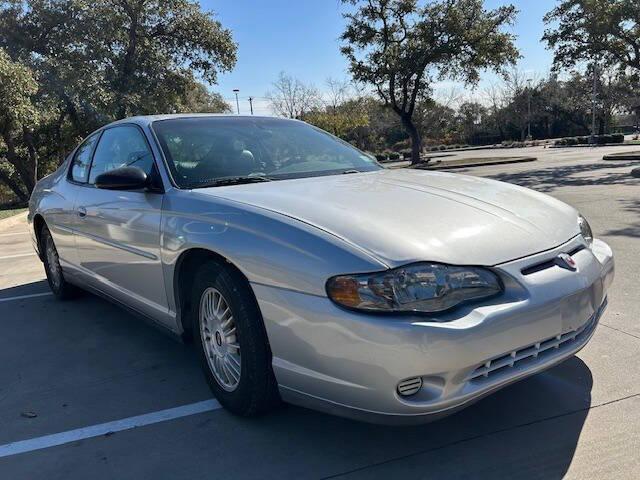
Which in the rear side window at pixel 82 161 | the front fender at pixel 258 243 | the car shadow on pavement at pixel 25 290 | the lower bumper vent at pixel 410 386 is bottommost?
the car shadow on pavement at pixel 25 290

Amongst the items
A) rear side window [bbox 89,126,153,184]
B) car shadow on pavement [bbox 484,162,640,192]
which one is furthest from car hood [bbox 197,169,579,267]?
car shadow on pavement [bbox 484,162,640,192]

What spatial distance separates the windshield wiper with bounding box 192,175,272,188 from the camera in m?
3.26

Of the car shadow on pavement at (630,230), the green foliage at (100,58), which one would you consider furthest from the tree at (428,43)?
the car shadow on pavement at (630,230)

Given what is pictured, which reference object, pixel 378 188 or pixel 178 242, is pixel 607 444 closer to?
pixel 378 188

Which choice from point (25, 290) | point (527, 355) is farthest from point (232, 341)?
point (25, 290)

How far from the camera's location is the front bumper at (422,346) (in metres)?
2.13

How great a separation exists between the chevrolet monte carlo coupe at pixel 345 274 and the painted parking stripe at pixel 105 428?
186mm

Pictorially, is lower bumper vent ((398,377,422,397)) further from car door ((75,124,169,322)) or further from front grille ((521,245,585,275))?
car door ((75,124,169,322))

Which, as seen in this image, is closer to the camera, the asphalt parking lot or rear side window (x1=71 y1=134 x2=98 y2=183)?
the asphalt parking lot

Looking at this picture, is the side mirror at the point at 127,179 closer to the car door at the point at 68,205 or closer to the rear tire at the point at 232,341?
the rear tire at the point at 232,341

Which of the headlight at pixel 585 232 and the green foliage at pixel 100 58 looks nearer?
the headlight at pixel 585 232

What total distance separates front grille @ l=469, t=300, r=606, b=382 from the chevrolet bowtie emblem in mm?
297

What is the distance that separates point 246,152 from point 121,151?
104cm

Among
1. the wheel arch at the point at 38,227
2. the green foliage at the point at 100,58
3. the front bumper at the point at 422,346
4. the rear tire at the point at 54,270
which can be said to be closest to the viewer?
the front bumper at the point at 422,346
